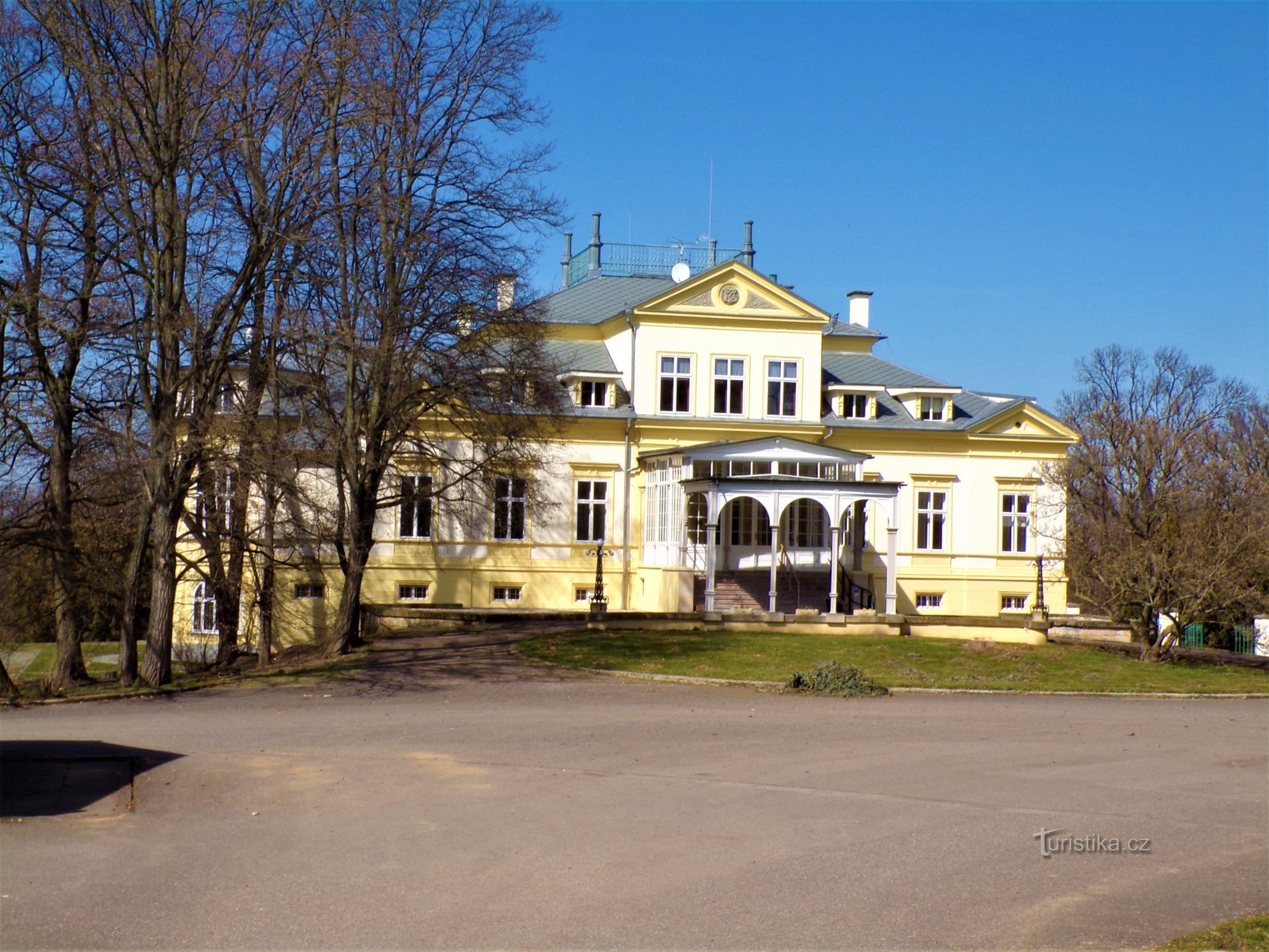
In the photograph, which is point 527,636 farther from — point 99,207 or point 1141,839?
point 1141,839

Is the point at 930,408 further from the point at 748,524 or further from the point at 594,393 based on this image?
the point at 594,393

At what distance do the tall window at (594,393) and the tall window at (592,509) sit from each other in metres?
2.23

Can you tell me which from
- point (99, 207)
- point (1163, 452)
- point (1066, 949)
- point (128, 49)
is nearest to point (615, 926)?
point (1066, 949)

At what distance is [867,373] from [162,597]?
26.2 m

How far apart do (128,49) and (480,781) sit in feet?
41.2

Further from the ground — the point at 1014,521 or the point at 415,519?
the point at 1014,521

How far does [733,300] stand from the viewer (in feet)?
118

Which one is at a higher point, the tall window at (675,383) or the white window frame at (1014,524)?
the tall window at (675,383)

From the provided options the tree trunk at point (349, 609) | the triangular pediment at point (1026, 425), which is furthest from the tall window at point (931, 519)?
the tree trunk at point (349, 609)

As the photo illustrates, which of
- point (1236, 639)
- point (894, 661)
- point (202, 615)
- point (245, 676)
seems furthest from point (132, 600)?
point (1236, 639)

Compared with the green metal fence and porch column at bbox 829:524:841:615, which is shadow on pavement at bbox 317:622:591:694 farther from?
the green metal fence

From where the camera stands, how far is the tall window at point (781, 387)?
119 ft

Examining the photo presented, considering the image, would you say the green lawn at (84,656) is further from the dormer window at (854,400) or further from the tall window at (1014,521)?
the tall window at (1014,521)

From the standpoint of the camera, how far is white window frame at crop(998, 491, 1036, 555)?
3847cm
